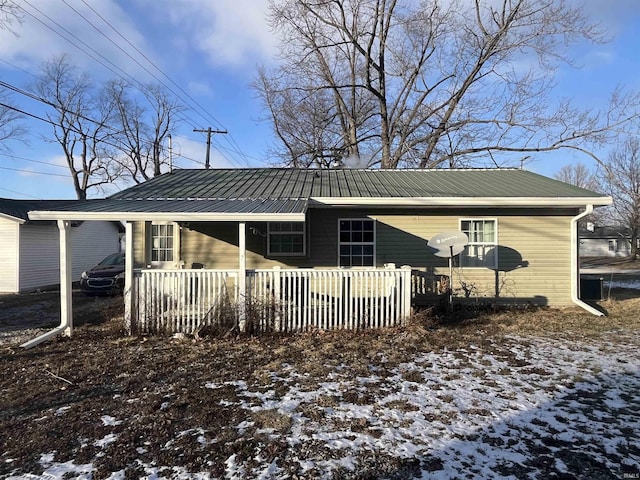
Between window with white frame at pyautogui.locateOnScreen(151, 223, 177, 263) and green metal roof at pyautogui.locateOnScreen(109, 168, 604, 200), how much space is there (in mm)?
1044

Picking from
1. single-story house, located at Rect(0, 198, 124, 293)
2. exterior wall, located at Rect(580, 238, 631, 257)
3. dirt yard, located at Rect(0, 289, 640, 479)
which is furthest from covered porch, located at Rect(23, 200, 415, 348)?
exterior wall, located at Rect(580, 238, 631, 257)

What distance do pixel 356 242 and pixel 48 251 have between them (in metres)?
13.5

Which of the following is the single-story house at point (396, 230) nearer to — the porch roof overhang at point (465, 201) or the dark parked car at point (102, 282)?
the porch roof overhang at point (465, 201)

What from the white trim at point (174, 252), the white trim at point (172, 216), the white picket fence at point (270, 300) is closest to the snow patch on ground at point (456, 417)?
the white picket fence at point (270, 300)

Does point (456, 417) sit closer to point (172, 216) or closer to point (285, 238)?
point (172, 216)

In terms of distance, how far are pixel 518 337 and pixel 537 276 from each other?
3.48 metres

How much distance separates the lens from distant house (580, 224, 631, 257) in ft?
161

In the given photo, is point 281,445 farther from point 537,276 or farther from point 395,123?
point 395,123

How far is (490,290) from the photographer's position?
9.83m

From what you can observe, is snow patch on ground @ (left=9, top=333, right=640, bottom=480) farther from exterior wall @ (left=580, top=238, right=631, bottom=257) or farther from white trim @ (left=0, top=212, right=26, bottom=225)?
exterior wall @ (left=580, top=238, right=631, bottom=257)

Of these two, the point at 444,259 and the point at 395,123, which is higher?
the point at 395,123

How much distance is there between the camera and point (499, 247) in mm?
9844

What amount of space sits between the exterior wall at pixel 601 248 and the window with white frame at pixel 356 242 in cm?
5091

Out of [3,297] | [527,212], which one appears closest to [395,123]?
[527,212]
